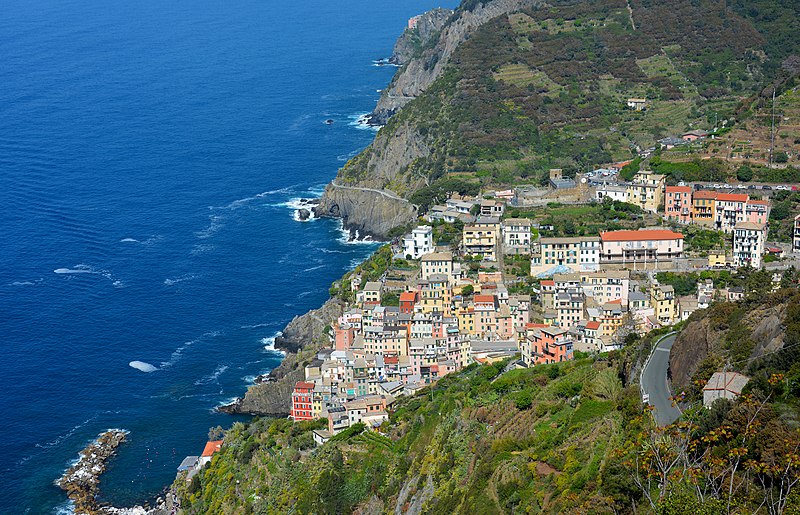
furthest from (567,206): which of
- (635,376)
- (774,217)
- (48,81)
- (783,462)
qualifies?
(48,81)

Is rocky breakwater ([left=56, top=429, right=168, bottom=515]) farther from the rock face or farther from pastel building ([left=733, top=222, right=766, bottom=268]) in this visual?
the rock face

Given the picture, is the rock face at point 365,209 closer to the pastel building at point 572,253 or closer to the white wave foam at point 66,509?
the pastel building at point 572,253

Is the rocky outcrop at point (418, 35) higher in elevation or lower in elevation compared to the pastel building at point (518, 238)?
higher

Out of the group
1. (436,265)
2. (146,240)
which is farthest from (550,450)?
(146,240)

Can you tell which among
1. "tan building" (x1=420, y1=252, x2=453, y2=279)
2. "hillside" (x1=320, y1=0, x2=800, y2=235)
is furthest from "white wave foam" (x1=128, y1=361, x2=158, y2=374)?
"hillside" (x1=320, y1=0, x2=800, y2=235)

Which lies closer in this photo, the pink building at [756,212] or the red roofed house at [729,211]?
the pink building at [756,212]

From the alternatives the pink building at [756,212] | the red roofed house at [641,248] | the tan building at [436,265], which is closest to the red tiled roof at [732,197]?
the pink building at [756,212]
